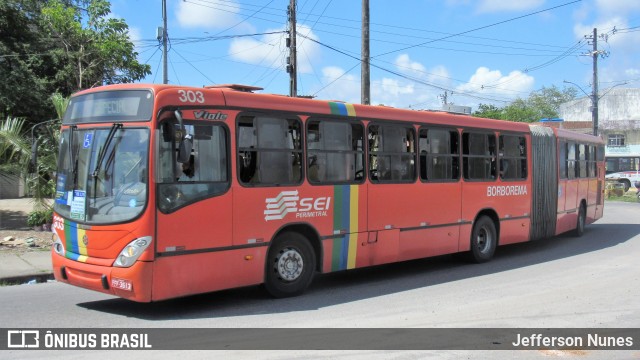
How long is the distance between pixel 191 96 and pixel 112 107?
3.20ft

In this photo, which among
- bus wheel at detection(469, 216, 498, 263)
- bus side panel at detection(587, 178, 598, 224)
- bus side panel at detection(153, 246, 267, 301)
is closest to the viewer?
bus side panel at detection(153, 246, 267, 301)

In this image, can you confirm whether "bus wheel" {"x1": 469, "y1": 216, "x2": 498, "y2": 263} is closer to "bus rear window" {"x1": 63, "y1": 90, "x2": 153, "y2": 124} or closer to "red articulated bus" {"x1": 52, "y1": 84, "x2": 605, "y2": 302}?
"red articulated bus" {"x1": 52, "y1": 84, "x2": 605, "y2": 302}

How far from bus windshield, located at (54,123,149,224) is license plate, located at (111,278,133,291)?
2.26 ft

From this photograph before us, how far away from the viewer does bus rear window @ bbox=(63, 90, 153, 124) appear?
22.4 ft

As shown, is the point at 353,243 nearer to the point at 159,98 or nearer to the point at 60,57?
the point at 159,98

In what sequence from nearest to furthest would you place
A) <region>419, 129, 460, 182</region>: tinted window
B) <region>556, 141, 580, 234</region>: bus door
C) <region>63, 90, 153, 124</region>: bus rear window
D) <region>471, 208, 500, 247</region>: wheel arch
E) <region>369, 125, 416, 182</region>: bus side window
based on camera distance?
<region>63, 90, 153, 124</region>: bus rear window
<region>369, 125, 416, 182</region>: bus side window
<region>419, 129, 460, 182</region>: tinted window
<region>471, 208, 500, 247</region>: wheel arch
<region>556, 141, 580, 234</region>: bus door

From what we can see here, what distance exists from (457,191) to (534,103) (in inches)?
3015

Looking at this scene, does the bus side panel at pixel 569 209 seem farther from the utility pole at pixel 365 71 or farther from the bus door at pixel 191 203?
the bus door at pixel 191 203

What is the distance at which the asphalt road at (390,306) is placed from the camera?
669 centimetres

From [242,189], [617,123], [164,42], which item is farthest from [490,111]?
[242,189]

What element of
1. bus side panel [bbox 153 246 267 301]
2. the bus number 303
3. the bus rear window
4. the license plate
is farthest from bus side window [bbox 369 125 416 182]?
the license plate

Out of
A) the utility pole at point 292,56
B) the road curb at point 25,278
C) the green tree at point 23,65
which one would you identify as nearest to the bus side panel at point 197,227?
the road curb at point 25,278

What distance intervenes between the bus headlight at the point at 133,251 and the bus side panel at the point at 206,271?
22 centimetres

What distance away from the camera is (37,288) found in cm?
902
